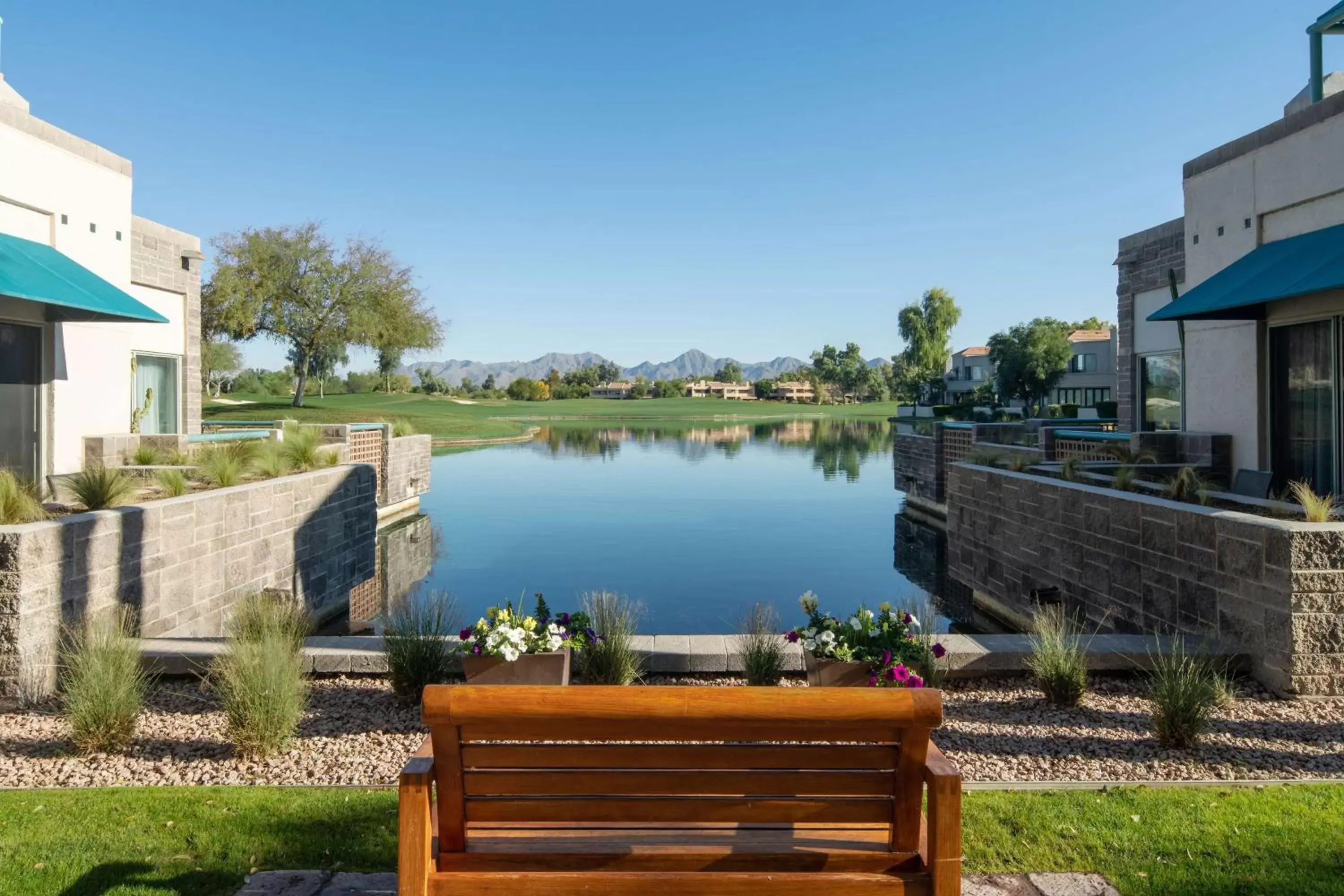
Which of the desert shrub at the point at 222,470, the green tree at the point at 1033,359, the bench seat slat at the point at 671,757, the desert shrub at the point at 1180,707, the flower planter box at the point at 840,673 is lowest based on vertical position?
the desert shrub at the point at 1180,707

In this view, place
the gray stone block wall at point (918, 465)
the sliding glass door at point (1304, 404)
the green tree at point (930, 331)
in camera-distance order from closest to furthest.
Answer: the sliding glass door at point (1304, 404) → the gray stone block wall at point (918, 465) → the green tree at point (930, 331)

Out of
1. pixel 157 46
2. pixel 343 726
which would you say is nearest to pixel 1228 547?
pixel 343 726

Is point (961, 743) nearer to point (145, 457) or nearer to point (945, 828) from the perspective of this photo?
point (945, 828)

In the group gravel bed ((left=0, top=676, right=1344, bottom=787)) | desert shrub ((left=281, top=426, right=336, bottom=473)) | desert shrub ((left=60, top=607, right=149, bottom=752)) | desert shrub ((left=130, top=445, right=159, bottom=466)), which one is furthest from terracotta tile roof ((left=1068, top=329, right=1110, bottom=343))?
desert shrub ((left=60, top=607, right=149, bottom=752))

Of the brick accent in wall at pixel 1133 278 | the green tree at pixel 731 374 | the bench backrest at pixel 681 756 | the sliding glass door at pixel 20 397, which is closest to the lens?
the bench backrest at pixel 681 756

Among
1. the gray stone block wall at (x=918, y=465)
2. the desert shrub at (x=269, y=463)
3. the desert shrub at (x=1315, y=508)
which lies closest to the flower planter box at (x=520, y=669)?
the desert shrub at (x=1315, y=508)

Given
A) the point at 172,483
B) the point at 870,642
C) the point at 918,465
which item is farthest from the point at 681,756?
the point at 918,465

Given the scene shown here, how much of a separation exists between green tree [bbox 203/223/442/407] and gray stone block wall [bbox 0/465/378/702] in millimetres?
24394

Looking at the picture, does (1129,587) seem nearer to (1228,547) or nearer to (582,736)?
(1228,547)

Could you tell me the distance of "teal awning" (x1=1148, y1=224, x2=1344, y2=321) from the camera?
802cm

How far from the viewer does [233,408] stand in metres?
40.6

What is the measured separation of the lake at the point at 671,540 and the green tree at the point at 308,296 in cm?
887

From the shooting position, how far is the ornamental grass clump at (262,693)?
4137mm

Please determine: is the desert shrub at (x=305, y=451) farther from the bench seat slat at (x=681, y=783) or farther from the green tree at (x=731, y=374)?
the green tree at (x=731, y=374)
